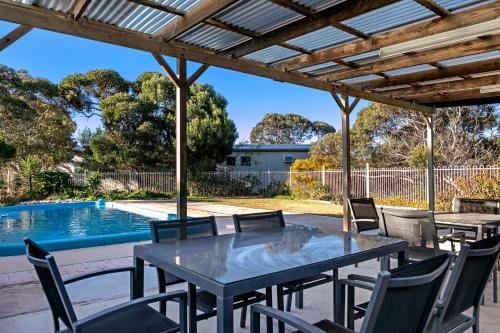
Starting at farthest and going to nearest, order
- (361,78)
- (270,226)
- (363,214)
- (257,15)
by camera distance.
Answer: (361,78) < (363,214) < (257,15) < (270,226)

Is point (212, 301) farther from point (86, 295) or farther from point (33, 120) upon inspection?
point (33, 120)

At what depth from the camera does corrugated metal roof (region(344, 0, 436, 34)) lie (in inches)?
137

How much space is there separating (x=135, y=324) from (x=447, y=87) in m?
6.57

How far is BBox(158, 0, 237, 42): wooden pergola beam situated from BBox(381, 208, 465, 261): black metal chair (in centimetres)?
260

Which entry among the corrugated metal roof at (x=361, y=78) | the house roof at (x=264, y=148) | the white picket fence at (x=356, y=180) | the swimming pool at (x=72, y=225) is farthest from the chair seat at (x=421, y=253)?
the house roof at (x=264, y=148)

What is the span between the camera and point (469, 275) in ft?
6.55

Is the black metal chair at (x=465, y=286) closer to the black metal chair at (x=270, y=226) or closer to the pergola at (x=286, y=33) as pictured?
the black metal chair at (x=270, y=226)

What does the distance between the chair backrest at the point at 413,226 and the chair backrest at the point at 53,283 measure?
9.92 ft

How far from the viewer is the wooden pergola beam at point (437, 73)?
5.21 metres

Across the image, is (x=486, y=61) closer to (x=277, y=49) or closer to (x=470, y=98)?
(x=470, y=98)

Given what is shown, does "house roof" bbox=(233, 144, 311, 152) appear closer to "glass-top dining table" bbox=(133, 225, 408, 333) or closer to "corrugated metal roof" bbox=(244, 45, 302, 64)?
"corrugated metal roof" bbox=(244, 45, 302, 64)

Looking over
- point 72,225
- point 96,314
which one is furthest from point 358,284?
point 72,225

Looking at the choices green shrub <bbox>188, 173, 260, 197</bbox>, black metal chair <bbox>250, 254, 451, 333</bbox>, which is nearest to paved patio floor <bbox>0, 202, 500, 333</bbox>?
black metal chair <bbox>250, 254, 451, 333</bbox>

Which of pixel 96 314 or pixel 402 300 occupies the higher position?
pixel 402 300
